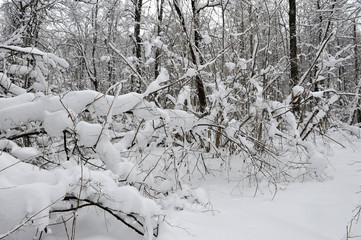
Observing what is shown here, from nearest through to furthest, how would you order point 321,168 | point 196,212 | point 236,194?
point 196,212 → point 236,194 → point 321,168

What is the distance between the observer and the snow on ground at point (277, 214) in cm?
185

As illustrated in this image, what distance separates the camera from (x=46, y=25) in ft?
21.3

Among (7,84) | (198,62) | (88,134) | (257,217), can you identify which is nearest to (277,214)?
(257,217)

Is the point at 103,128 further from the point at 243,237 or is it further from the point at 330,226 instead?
the point at 330,226

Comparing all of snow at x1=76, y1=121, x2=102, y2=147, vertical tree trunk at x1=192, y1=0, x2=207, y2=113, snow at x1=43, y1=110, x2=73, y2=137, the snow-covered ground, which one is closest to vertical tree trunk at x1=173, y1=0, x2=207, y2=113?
vertical tree trunk at x1=192, y1=0, x2=207, y2=113

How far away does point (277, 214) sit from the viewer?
2.22m

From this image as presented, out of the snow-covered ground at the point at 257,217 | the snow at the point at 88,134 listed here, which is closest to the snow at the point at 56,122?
the snow at the point at 88,134

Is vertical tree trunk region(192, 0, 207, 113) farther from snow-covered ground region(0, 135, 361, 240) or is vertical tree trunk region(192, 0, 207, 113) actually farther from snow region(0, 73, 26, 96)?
snow region(0, 73, 26, 96)

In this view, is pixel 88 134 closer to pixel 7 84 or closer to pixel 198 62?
pixel 7 84

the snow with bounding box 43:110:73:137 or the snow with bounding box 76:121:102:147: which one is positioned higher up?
the snow with bounding box 43:110:73:137

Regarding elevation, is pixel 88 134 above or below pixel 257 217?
above

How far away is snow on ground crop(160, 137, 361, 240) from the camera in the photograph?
185cm

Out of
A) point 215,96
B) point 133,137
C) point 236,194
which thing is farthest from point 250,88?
point 133,137

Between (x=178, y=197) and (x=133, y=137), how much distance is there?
2.36 ft
